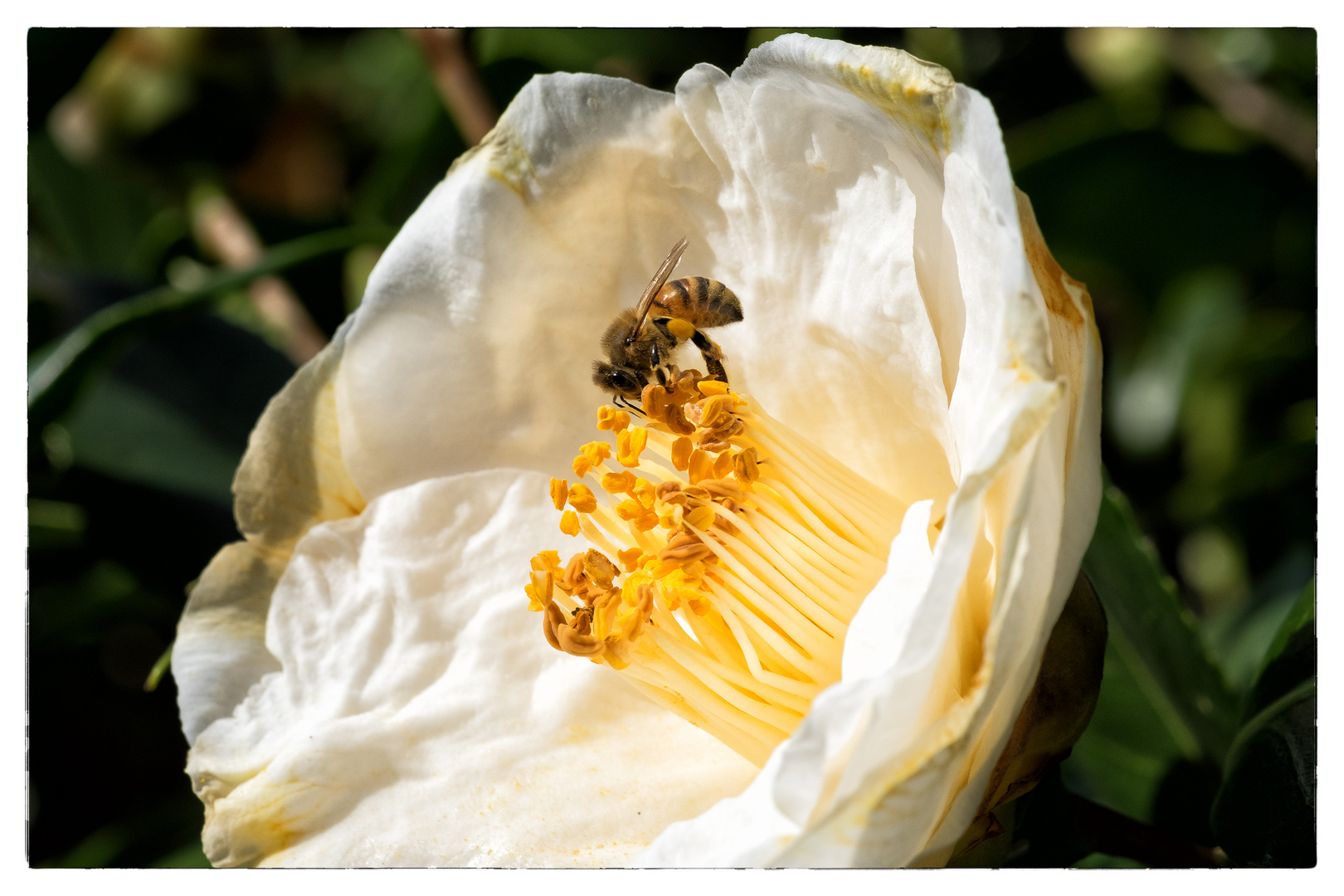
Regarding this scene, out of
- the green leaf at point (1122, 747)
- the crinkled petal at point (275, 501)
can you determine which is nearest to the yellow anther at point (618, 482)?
the crinkled petal at point (275, 501)

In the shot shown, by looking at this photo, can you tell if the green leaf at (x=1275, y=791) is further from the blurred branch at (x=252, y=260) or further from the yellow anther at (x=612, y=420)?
the blurred branch at (x=252, y=260)

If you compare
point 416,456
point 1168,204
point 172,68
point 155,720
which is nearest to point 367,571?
point 416,456

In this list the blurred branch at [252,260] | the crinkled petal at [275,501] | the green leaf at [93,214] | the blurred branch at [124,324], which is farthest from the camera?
the green leaf at [93,214]

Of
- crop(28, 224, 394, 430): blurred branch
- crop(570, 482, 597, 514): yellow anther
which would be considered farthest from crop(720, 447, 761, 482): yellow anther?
crop(28, 224, 394, 430): blurred branch

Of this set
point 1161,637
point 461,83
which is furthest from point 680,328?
point 461,83

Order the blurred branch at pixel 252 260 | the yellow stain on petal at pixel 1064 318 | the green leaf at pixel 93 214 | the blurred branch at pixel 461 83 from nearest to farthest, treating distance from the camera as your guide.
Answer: the yellow stain on petal at pixel 1064 318
the blurred branch at pixel 461 83
the blurred branch at pixel 252 260
the green leaf at pixel 93 214

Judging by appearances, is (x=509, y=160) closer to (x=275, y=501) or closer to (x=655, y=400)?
(x=655, y=400)
